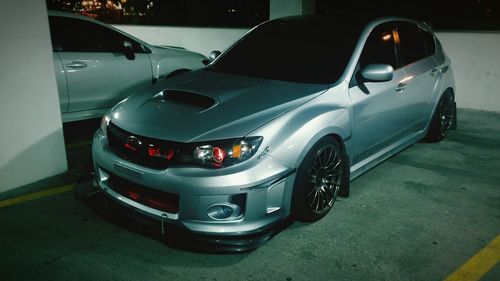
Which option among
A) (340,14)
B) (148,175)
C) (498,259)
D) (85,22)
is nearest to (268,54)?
(340,14)

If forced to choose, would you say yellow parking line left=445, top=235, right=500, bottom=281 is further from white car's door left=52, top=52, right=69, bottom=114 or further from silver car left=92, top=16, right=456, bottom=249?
white car's door left=52, top=52, right=69, bottom=114

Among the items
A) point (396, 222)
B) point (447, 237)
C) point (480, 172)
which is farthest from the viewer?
point (480, 172)

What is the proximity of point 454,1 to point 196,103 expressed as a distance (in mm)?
30341

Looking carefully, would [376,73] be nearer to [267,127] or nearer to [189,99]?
[267,127]

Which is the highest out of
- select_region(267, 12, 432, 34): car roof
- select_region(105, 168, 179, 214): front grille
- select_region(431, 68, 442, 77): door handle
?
select_region(267, 12, 432, 34): car roof

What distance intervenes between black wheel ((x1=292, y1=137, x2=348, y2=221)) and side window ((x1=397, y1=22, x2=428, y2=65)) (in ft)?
5.26

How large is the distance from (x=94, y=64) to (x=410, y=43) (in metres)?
4.02

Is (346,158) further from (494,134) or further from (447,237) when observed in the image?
(494,134)

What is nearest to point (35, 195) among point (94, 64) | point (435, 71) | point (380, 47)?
point (94, 64)

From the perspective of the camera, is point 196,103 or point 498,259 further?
point 196,103

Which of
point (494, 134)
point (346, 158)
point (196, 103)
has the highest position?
point (196, 103)

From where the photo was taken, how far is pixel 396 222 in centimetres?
362

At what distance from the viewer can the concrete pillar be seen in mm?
8719

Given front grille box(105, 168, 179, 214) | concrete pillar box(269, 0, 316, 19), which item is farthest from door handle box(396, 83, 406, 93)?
concrete pillar box(269, 0, 316, 19)
